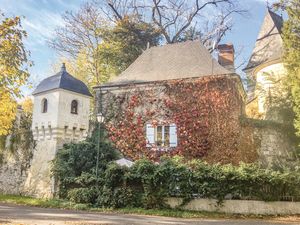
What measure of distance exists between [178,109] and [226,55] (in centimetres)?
521

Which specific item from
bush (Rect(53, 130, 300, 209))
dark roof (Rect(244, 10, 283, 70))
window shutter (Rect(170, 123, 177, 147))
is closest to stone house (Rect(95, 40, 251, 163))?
window shutter (Rect(170, 123, 177, 147))

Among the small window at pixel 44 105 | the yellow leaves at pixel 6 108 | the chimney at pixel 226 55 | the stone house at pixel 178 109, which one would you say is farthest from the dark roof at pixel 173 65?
the yellow leaves at pixel 6 108

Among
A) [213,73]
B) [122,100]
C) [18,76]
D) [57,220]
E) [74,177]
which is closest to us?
[57,220]

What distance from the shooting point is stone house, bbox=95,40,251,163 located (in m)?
16.0

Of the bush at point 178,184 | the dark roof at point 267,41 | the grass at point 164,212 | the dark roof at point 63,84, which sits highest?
the dark roof at point 267,41

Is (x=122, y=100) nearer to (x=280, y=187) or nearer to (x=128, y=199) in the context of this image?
(x=128, y=199)

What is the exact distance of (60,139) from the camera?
15695 mm

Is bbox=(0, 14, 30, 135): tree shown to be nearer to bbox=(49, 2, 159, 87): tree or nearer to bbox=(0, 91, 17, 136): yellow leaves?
bbox=(0, 91, 17, 136): yellow leaves

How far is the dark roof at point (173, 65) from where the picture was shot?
17281 millimetres

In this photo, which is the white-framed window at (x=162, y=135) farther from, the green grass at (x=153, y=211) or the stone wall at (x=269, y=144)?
the green grass at (x=153, y=211)

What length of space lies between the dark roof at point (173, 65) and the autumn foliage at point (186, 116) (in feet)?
1.63

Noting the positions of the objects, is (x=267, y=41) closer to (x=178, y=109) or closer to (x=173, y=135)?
(x=178, y=109)

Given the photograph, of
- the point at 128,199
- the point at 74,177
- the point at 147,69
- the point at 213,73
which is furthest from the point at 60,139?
the point at 213,73

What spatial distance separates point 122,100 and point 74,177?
5421 millimetres
